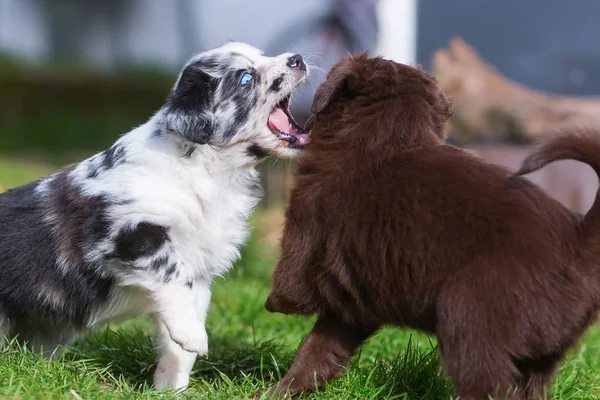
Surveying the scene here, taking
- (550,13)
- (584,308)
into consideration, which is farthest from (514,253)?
(550,13)

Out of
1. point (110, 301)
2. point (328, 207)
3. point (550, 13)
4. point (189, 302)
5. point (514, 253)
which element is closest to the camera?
point (514, 253)

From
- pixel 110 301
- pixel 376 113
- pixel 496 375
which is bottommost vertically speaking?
pixel 110 301

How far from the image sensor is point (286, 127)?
3.72m

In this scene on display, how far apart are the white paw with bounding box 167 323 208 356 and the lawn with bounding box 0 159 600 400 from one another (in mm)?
196

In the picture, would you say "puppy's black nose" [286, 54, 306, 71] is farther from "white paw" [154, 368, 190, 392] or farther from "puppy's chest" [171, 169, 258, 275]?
"white paw" [154, 368, 190, 392]

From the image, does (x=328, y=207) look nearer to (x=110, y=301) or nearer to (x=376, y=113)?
(x=376, y=113)

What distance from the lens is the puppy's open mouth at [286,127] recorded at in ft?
11.9

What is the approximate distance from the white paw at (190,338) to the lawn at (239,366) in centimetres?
20

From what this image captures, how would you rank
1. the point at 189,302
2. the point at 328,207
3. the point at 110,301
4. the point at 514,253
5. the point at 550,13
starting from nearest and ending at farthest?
the point at 514,253 → the point at 328,207 → the point at 189,302 → the point at 110,301 → the point at 550,13

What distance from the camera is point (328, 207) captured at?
3.08 metres

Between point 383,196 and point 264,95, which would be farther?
point 264,95

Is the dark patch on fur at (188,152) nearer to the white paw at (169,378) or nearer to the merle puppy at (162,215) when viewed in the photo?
the merle puppy at (162,215)

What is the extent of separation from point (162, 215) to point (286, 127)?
79cm

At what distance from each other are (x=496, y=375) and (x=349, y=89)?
4.44 feet
